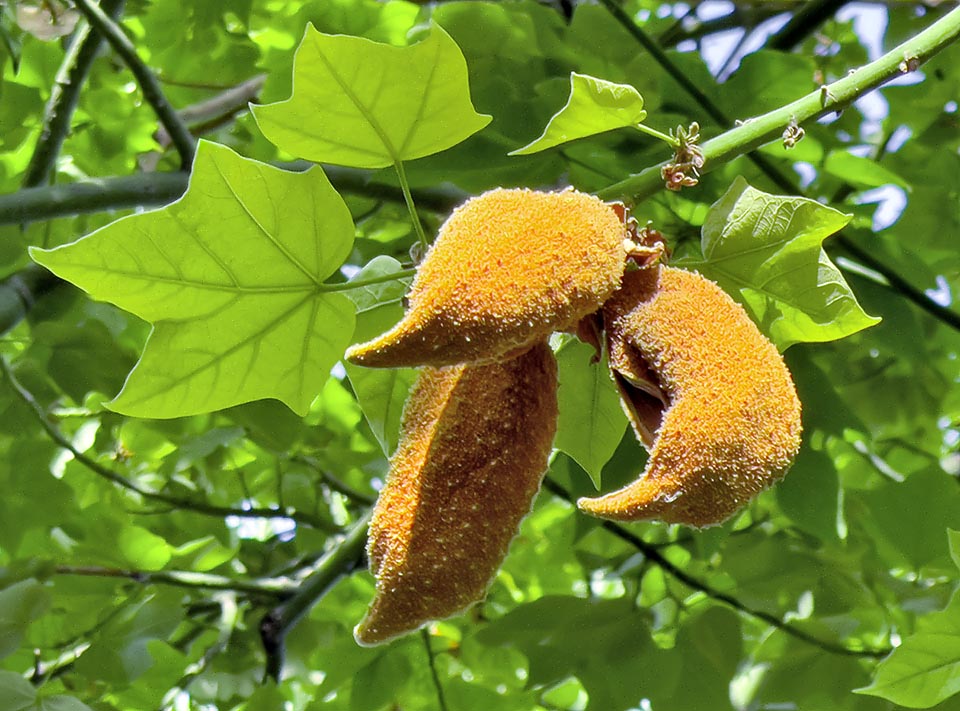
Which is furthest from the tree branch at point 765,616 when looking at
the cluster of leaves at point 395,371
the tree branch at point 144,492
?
the tree branch at point 144,492

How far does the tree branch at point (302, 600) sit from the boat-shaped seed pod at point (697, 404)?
0.53 metres

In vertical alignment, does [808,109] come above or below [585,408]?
above

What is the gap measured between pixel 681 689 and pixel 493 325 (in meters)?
0.60

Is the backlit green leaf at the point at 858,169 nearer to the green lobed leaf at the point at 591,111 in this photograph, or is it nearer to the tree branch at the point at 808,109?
the tree branch at the point at 808,109

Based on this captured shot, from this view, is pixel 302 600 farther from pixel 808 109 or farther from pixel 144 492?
pixel 808 109

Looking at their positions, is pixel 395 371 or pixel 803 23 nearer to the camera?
pixel 395 371

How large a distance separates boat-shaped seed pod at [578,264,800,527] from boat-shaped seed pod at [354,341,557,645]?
3 cm

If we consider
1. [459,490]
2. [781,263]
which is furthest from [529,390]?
[781,263]

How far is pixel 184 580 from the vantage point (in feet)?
2.73

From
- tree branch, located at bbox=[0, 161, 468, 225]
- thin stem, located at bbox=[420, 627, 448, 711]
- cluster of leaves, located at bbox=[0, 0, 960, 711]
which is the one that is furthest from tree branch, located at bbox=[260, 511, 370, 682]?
tree branch, located at bbox=[0, 161, 468, 225]

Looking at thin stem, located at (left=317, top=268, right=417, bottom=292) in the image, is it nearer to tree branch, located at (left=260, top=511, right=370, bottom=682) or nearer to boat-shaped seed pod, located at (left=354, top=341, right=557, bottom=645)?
boat-shaped seed pod, located at (left=354, top=341, right=557, bottom=645)

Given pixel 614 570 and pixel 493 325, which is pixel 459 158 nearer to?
pixel 493 325

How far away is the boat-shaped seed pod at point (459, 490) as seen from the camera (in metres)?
0.32

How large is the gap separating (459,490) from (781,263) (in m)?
0.20
